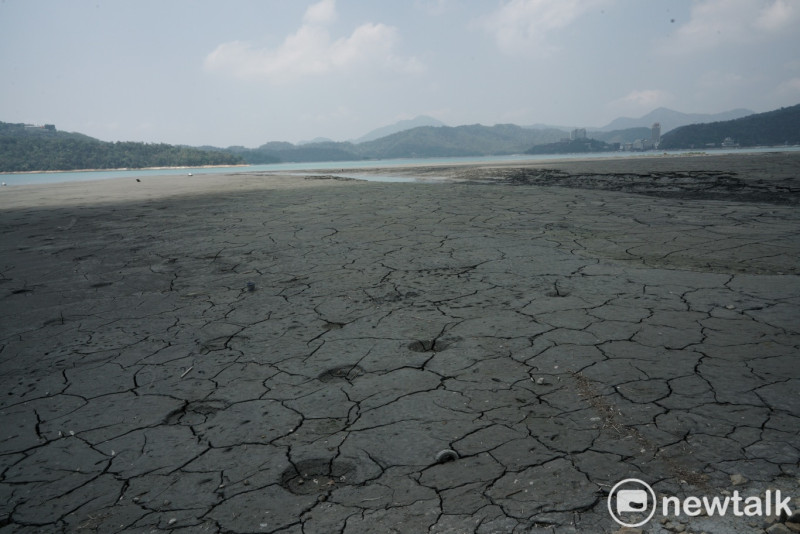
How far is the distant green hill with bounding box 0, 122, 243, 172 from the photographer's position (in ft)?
191

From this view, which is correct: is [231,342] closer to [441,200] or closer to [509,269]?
[509,269]

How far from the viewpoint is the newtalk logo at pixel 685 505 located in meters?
1.34

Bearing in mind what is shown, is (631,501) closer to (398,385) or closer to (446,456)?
(446,456)

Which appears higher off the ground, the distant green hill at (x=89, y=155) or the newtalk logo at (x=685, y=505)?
the distant green hill at (x=89, y=155)

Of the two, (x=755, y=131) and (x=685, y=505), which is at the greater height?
(x=755, y=131)

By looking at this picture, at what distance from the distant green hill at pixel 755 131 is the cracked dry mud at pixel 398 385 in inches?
2413

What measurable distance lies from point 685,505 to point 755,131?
225ft

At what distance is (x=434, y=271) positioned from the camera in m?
4.05

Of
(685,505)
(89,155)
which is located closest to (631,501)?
(685,505)

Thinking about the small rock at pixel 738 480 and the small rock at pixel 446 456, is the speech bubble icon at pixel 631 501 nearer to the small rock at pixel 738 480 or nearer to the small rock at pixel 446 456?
the small rock at pixel 738 480

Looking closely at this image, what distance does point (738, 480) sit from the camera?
1462 mm

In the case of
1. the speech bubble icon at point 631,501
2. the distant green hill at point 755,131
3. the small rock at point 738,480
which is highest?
the distant green hill at point 755,131

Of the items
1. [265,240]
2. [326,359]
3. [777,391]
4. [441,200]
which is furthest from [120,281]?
[441,200]

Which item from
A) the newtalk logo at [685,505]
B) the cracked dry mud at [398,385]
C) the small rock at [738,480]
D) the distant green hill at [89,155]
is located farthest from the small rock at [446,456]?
the distant green hill at [89,155]
